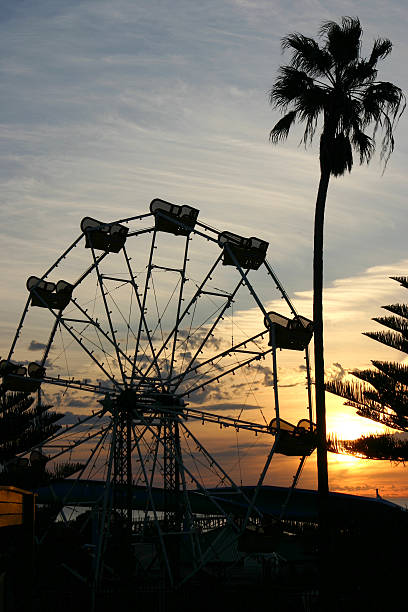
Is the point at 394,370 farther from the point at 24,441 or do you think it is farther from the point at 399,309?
the point at 24,441

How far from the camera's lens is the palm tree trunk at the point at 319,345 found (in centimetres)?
2408

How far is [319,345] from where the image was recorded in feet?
81.6

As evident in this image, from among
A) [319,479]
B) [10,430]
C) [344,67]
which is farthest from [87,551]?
[344,67]

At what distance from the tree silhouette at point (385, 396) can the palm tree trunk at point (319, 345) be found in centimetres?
129

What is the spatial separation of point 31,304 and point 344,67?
47.4ft

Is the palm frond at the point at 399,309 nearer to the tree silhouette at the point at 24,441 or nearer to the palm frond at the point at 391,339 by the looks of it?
the palm frond at the point at 391,339

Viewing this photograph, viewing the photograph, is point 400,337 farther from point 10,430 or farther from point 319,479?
point 10,430

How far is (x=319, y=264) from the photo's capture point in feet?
84.3

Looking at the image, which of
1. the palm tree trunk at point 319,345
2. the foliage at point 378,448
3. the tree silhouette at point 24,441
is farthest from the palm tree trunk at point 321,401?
the tree silhouette at point 24,441

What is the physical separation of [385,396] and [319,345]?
3893 millimetres

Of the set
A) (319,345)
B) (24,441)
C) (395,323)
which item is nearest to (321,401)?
(319,345)

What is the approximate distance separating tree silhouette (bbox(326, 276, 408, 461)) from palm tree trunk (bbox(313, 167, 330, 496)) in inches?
50.9

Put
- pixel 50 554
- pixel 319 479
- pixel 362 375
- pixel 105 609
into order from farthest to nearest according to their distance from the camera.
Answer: pixel 50 554 → pixel 362 375 → pixel 105 609 → pixel 319 479

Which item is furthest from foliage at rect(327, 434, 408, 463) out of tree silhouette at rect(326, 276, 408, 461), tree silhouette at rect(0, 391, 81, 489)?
tree silhouette at rect(0, 391, 81, 489)
